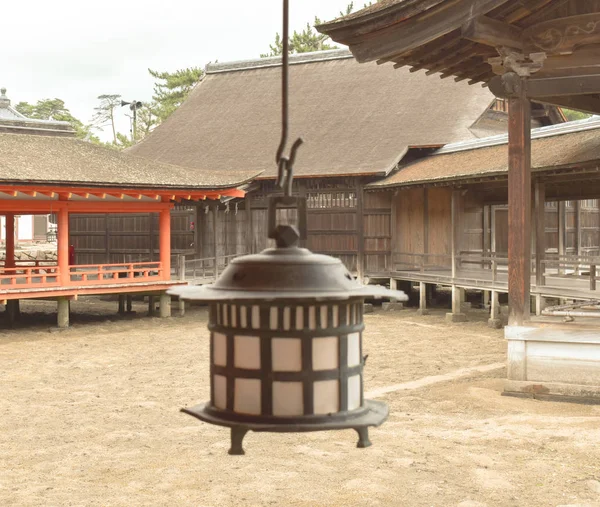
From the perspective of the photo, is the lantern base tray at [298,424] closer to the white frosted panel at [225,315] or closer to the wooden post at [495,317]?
the white frosted panel at [225,315]

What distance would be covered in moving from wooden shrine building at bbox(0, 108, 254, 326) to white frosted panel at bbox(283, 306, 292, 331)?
51.5 feet

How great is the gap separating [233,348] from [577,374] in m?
8.22

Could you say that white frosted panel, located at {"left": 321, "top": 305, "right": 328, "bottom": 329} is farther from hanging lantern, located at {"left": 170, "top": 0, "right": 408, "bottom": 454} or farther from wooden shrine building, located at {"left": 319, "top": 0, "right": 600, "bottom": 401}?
wooden shrine building, located at {"left": 319, "top": 0, "right": 600, "bottom": 401}

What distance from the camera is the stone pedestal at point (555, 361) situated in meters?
10.2

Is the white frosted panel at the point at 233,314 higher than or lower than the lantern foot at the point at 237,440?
higher

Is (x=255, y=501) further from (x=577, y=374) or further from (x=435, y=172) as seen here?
(x=435, y=172)

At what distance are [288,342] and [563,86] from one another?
837 centimetres

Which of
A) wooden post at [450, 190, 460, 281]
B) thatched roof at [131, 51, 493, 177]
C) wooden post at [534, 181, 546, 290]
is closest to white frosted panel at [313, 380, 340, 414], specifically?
wooden post at [534, 181, 546, 290]

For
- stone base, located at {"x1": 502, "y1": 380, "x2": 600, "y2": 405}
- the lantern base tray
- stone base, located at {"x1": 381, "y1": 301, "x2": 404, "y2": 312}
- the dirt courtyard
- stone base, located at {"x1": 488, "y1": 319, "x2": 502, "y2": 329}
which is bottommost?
the dirt courtyard

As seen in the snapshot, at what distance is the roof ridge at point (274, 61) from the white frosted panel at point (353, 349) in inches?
992

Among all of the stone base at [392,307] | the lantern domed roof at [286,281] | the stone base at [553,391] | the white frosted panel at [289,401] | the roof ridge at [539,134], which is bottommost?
the stone base at [553,391]

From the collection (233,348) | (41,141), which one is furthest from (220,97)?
(233,348)

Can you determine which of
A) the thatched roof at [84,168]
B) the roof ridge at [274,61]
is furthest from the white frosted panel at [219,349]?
A: the roof ridge at [274,61]

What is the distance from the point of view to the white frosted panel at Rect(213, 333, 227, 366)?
3090 millimetres
